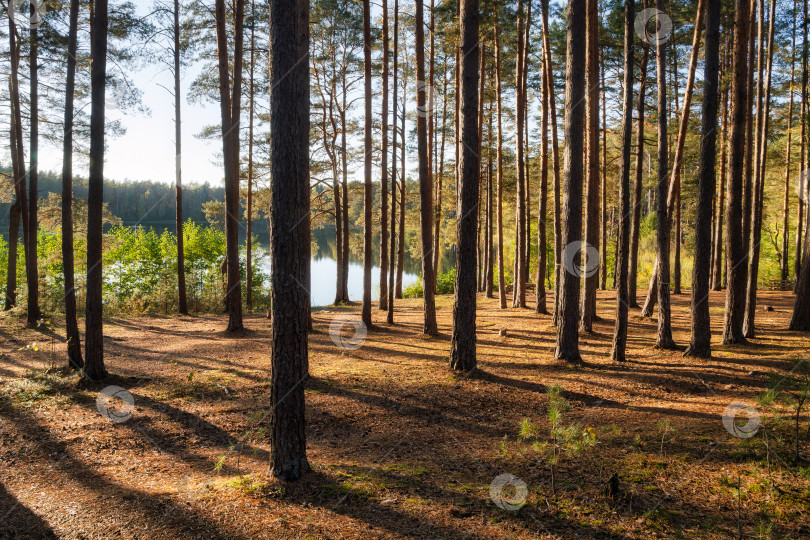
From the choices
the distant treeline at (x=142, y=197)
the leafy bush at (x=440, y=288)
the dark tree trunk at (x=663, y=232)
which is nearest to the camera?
the dark tree trunk at (x=663, y=232)

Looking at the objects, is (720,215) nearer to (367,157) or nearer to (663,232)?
(663,232)

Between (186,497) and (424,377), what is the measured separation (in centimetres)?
447

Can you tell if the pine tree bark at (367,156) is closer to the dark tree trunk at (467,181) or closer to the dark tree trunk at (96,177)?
the dark tree trunk at (467,181)

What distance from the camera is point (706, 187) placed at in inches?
321

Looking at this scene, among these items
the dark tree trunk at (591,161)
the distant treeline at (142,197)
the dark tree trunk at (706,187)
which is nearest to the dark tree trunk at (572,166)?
the dark tree trunk at (706,187)

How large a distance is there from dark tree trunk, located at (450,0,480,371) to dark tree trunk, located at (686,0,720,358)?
4.36 metres

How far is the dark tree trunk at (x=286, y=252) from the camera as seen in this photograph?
3.92 metres

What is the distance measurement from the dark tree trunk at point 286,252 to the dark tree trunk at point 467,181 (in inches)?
157

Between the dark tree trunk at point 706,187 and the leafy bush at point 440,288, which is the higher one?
the dark tree trunk at point 706,187

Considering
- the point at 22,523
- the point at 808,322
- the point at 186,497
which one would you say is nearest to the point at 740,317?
the point at 808,322

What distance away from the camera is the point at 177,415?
6.29m

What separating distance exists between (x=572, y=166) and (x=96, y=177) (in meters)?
8.27

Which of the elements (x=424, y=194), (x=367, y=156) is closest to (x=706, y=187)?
(x=424, y=194)

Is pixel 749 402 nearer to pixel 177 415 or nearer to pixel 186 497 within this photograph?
pixel 186 497
